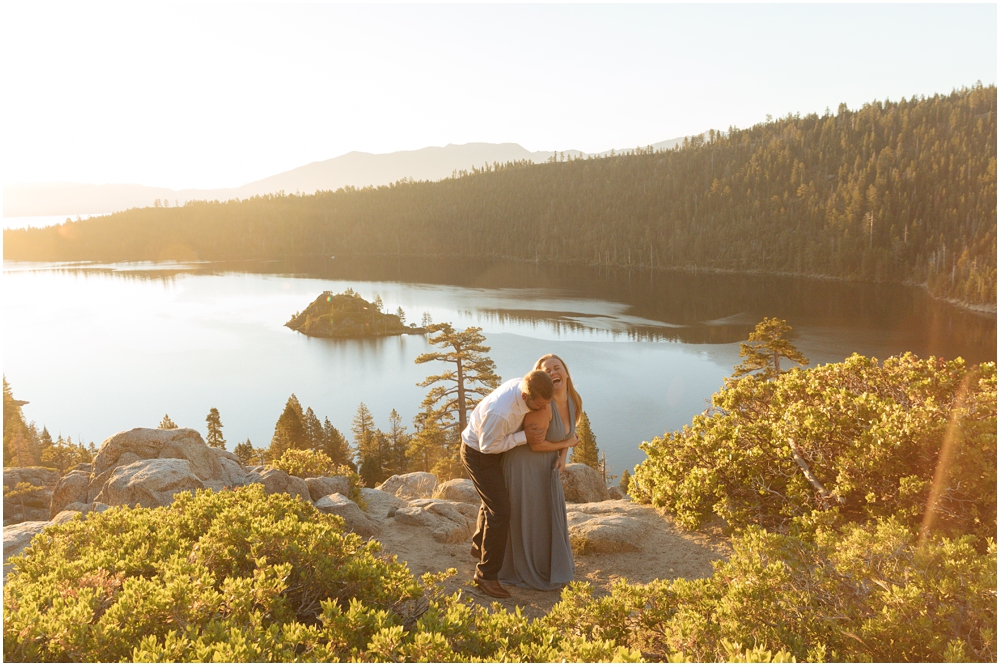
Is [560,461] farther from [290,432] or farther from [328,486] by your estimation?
[290,432]

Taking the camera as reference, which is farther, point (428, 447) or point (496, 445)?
point (428, 447)

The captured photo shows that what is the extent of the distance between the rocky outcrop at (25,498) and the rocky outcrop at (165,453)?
6.96 meters

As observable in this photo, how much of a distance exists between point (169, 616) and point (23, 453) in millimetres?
45281

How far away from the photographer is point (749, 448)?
8.28 metres

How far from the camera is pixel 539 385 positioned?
5742 millimetres

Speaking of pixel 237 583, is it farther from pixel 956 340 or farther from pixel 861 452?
pixel 956 340

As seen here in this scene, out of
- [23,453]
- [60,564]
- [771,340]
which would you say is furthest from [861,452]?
[23,453]

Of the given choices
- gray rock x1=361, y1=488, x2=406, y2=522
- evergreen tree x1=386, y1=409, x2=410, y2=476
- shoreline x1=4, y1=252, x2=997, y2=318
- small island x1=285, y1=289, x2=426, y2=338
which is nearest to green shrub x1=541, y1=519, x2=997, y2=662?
gray rock x1=361, y1=488, x2=406, y2=522

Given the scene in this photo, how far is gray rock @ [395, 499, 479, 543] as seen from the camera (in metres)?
8.65

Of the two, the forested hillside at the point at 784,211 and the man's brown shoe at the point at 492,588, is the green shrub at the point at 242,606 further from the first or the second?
the forested hillside at the point at 784,211

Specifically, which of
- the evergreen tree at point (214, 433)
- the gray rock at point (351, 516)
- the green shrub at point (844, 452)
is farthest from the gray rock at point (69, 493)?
the evergreen tree at point (214, 433)

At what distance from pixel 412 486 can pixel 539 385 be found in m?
10.1

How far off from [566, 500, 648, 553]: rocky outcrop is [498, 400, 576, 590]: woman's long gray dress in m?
1.11

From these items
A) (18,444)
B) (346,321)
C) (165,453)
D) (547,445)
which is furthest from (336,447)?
(346,321)
